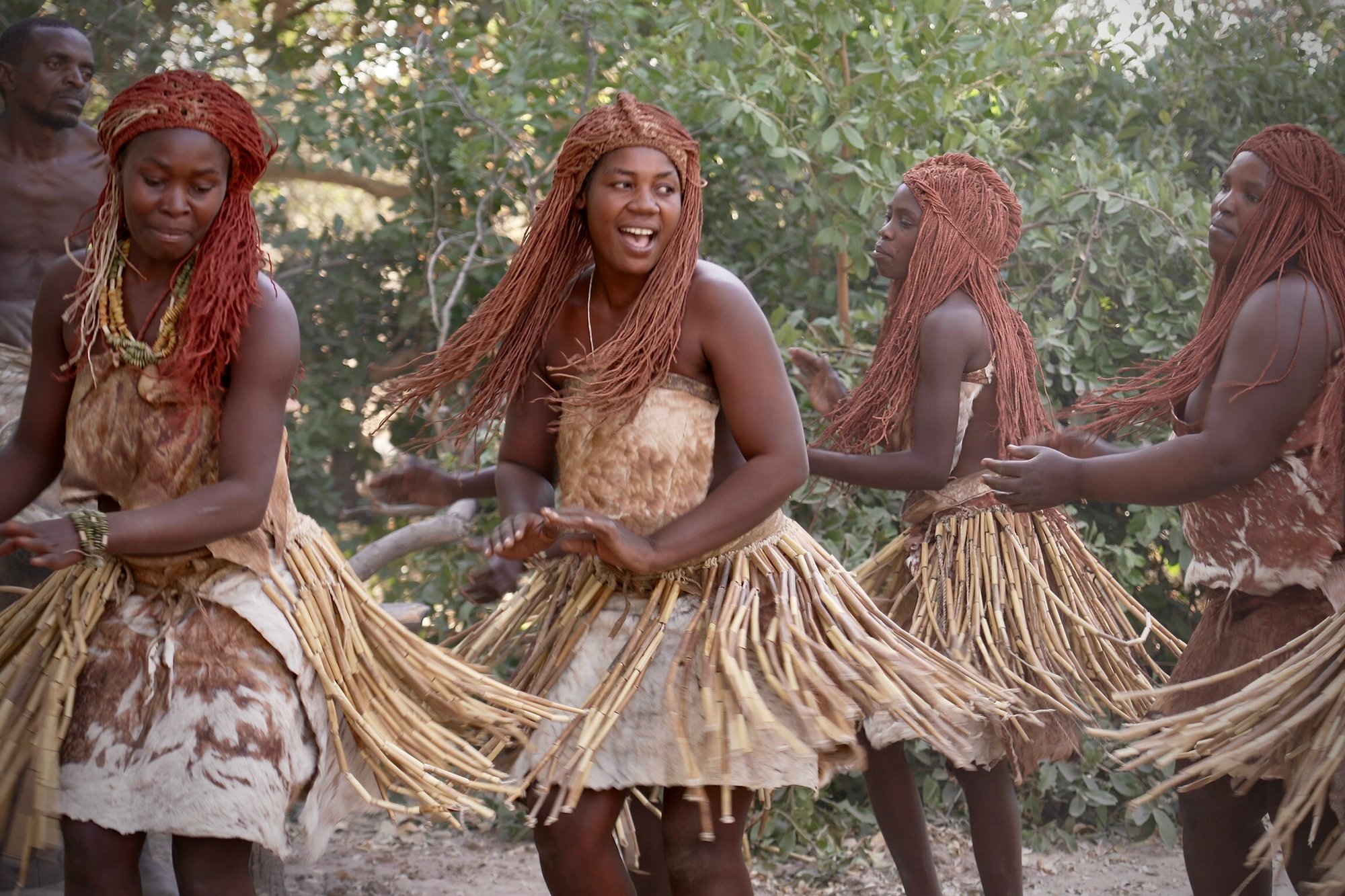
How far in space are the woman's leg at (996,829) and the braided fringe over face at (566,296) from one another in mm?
1441

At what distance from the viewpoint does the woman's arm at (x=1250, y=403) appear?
270 cm

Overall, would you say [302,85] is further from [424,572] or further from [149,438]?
[149,438]

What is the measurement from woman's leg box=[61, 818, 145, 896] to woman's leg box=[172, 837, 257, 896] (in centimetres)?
8

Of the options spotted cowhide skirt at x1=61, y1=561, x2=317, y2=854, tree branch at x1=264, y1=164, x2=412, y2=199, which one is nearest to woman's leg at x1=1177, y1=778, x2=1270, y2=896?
spotted cowhide skirt at x1=61, y1=561, x2=317, y2=854

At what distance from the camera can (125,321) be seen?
2.52 meters

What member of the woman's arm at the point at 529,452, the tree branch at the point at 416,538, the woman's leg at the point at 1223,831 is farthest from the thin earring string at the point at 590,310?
the tree branch at the point at 416,538

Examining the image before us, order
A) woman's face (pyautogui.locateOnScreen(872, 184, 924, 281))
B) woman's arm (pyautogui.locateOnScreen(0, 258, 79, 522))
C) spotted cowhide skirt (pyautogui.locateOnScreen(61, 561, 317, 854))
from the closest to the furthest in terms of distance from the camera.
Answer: spotted cowhide skirt (pyautogui.locateOnScreen(61, 561, 317, 854)), woman's arm (pyautogui.locateOnScreen(0, 258, 79, 522)), woman's face (pyautogui.locateOnScreen(872, 184, 924, 281))

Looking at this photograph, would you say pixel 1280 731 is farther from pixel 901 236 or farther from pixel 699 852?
pixel 901 236

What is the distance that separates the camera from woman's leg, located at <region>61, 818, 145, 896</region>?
232 cm

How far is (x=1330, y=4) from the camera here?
6.10m

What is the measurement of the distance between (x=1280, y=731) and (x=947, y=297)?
1.58 metres

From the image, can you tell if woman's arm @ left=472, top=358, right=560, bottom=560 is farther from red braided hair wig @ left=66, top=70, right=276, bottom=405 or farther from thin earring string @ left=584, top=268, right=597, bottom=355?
red braided hair wig @ left=66, top=70, right=276, bottom=405

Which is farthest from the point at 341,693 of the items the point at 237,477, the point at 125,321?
the point at 125,321

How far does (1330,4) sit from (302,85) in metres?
4.76
